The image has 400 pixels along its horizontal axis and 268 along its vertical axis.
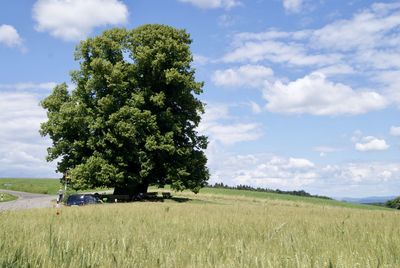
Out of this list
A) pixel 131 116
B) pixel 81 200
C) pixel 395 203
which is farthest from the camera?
pixel 395 203

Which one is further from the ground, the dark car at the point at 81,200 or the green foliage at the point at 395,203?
the green foliage at the point at 395,203

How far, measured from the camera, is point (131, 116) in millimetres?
42844

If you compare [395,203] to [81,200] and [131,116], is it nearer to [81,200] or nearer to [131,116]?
[131,116]

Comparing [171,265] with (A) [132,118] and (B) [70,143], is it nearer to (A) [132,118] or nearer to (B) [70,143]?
(A) [132,118]

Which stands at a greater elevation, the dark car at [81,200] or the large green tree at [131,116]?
the large green tree at [131,116]

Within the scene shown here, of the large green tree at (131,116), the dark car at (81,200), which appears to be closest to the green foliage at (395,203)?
the large green tree at (131,116)

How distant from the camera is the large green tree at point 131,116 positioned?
42.7 meters

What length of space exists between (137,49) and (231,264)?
1713 inches

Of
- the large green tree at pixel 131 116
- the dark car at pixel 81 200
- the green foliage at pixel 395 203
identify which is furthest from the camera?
the green foliage at pixel 395 203

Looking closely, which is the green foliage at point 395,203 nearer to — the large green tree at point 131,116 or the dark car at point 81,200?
the large green tree at point 131,116

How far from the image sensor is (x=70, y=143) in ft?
147

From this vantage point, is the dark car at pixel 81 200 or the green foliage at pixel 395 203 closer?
the dark car at pixel 81 200

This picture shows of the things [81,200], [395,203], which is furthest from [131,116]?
[395,203]

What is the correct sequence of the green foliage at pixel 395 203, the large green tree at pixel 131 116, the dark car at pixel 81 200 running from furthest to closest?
the green foliage at pixel 395 203 < the large green tree at pixel 131 116 < the dark car at pixel 81 200
